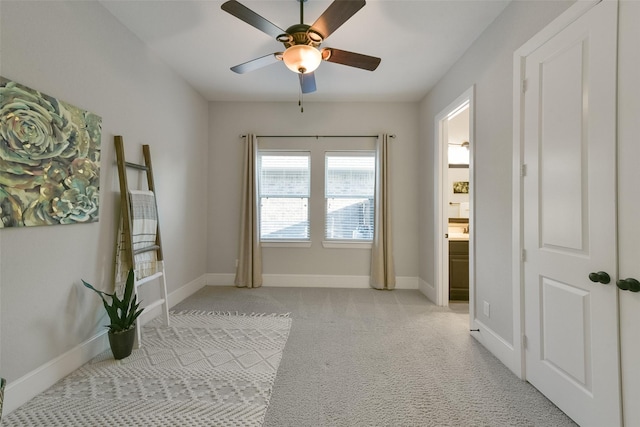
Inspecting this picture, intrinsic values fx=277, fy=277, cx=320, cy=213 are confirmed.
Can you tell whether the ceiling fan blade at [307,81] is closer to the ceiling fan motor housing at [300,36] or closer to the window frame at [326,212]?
the ceiling fan motor housing at [300,36]

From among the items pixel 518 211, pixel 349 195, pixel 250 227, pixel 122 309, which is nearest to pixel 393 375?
pixel 518 211

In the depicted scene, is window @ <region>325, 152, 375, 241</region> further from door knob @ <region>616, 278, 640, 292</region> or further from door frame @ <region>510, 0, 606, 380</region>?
door knob @ <region>616, 278, 640, 292</region>

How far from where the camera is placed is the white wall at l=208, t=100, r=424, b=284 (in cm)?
418

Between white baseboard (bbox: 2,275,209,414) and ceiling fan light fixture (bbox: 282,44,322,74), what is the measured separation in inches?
103

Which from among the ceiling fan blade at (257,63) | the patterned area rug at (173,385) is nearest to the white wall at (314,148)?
the patterned area rug at (173,385)

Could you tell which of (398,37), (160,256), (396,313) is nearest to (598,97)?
(398,37)

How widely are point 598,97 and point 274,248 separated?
374cm

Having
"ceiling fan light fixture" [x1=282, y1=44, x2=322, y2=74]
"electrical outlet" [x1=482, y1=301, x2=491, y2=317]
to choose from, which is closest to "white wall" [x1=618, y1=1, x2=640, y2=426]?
"electrical outlet" [x1=482, y1=301, x2=491, y2=317]

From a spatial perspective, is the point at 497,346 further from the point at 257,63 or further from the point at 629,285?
the point at 257,63

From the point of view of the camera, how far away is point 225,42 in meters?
2.68

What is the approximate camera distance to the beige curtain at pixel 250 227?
4.12m

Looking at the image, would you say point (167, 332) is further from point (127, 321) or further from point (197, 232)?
point (197, 232)

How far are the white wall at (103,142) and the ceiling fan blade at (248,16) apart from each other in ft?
3.96

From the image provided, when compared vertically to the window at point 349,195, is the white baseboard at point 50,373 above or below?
below
